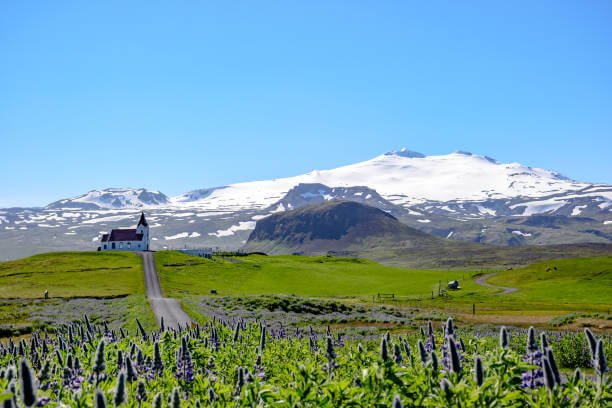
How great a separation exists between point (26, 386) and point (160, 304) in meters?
70.8

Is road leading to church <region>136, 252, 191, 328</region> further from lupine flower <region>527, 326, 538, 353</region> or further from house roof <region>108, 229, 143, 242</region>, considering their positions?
house roof <region>108, 229, 143, 242</region>

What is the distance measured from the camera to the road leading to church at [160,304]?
176 ft

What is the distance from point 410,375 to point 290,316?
58.6 metres

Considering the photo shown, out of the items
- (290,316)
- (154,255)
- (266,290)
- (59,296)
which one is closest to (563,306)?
(290,316)

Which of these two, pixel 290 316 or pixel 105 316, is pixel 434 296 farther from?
pixel 105 316

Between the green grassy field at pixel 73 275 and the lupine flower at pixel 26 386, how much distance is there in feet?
299

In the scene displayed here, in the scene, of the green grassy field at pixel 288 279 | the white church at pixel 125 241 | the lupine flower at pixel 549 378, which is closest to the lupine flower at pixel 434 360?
the lupine flower at pixel 549 378

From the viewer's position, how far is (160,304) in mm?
72000

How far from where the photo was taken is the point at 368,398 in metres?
6.91

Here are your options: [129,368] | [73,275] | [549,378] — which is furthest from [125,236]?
[549,378]

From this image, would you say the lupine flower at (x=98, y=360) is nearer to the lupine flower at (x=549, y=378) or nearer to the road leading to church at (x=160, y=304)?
the lupine flower at (x=549, y=378)

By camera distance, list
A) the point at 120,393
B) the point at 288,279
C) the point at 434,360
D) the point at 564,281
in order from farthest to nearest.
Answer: the point at 288,279 < the point at 564,281 < the point at 434,360 < the point at 120,393

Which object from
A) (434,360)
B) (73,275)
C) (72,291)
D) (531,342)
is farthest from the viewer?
(73,275)

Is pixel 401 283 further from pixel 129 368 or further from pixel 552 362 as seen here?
pixel 552 362
